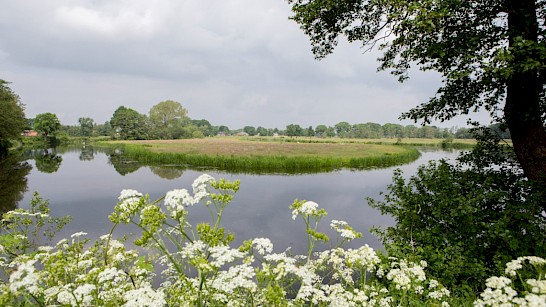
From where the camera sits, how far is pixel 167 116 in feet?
314

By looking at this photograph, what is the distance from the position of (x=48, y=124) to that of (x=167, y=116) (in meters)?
A: 34.4

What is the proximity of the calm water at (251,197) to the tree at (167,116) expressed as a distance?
71538 mm

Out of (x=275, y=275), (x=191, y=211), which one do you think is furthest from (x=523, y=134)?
(x=191, y=211)

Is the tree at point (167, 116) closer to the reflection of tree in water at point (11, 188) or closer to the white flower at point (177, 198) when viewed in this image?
the reflection of tree in water at point (11, 188)

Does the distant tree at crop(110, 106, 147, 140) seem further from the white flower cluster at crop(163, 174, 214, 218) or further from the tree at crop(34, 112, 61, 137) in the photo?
the white flower cluster at crop(163, 174, 214, 218)

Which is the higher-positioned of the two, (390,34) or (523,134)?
(390,34)

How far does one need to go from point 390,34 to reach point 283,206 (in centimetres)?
949

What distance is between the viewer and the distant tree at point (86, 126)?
120m

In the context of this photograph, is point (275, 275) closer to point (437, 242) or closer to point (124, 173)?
point (437, 242)

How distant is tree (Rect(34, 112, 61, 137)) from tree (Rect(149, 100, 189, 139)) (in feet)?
91.9

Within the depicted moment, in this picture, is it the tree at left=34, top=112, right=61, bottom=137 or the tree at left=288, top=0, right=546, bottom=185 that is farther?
the tree at left=34, top=112, right=61, bottom=137

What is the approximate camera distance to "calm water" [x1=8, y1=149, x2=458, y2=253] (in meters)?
10.4

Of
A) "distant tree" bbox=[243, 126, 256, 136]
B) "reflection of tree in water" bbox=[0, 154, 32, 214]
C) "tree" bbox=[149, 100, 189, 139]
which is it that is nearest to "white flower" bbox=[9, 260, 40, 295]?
"reflection of tree in water" bbox=[0, 154, 32, 214]

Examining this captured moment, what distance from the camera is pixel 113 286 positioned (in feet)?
9.98
